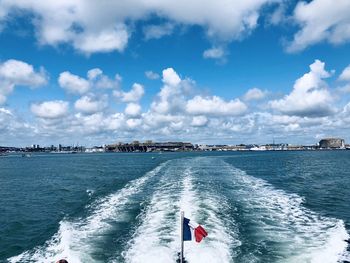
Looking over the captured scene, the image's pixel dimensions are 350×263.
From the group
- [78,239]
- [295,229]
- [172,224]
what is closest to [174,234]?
[172,224]

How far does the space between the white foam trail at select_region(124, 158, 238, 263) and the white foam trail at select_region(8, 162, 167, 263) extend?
9.29ft

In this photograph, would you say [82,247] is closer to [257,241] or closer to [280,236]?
[257,241]

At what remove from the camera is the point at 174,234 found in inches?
1060

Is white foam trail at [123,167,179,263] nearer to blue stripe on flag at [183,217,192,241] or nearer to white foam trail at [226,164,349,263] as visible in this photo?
blue stripe on flag at [183,217,192,241]

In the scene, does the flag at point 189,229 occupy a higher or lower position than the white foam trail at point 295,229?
higher

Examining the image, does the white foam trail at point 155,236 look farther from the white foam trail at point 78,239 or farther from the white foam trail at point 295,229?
the white foam trail at point 295,229

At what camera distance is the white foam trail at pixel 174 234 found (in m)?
22.6

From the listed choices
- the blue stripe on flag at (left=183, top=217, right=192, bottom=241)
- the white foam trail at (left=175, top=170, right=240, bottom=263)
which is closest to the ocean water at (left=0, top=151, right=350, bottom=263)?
the white foam trail at (left=175, top=170, right=240, bottom=263)

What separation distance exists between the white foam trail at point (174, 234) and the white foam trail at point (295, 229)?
3321mm

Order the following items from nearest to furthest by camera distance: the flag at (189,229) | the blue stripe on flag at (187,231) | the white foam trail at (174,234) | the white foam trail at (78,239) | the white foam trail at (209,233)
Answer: the flag at (189,229) < the blue stripe on flag at (187,231) < the white foam trail at (209,233) < the white foam trail at (174,234) < the white foam trail at (78,239)

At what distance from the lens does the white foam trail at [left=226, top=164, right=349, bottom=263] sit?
77.8ft

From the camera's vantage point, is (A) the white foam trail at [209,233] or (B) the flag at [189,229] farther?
(A) the white foam trail at [209,233]

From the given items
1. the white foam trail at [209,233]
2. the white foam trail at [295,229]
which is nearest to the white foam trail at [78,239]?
the white foam trail at [209,233]

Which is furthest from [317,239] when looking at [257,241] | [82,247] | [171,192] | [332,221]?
[171,192]
